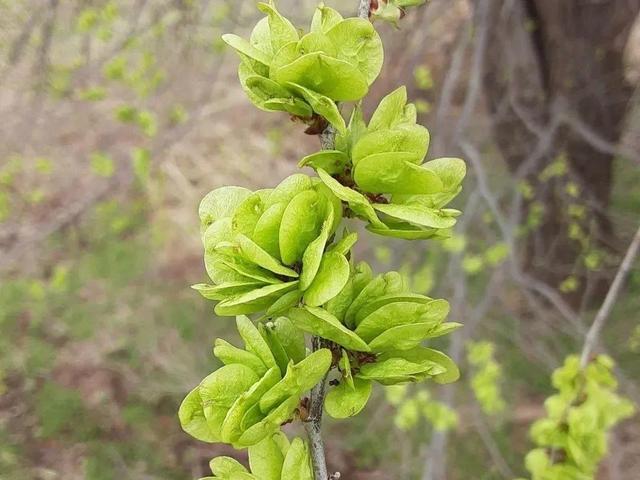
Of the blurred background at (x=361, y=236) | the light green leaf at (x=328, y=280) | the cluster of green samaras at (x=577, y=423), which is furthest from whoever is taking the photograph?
the blurred background at (x=361, y=236)

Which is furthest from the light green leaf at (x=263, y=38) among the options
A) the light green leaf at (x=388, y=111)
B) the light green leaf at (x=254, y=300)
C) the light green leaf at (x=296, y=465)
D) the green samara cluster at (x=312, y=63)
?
the light green leaf at (x=296, y=465)

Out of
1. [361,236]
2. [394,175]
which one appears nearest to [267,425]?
[394,175]

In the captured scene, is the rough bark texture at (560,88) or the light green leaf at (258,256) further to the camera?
the rough bark texture at (560,88)

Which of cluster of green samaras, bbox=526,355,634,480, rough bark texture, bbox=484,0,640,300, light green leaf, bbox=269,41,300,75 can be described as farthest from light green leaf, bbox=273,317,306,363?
rough bark texture, bbox=484,0,640,300

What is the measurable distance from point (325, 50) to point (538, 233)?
2958 millimetres

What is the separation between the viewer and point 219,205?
0.60m

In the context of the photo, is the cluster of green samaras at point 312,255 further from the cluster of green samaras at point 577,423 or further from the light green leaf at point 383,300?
the cluster of green samaras at point 577,423

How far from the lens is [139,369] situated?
3736mm

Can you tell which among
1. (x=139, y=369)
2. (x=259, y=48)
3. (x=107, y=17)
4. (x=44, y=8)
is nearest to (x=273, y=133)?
(x=107, y=17)

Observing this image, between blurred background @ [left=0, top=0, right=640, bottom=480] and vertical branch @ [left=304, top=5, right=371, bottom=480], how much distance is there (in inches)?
49.0

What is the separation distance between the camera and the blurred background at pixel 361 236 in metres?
2.24

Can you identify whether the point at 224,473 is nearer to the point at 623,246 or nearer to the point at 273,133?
the point at 273,133

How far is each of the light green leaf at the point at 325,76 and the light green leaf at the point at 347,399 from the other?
0.25 meters

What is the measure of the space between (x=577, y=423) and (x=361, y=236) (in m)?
2.25
